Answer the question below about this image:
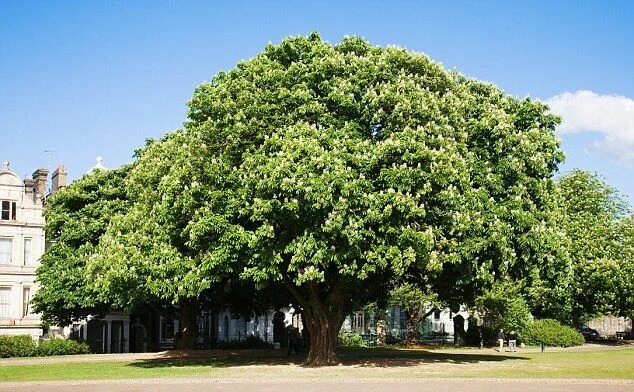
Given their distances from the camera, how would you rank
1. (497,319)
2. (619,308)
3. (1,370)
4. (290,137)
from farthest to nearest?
(619,308), (497,319), (1,370), (290,137)

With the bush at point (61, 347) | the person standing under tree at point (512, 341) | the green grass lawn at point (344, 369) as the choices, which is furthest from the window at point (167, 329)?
the person standing under tree at point (512, 341)

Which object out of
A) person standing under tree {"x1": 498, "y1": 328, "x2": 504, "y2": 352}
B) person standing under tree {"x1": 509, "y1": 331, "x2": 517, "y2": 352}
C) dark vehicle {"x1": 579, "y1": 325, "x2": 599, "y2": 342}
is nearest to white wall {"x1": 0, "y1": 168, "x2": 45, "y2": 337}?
person standing under tree {"x1": 498, "y1": 328, "x2": 504, "y2": 352}

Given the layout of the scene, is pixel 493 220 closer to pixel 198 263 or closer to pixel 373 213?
pixel 373 213

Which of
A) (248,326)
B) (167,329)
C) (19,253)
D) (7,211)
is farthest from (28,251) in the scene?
(248,326)

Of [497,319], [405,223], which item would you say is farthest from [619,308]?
[405,223]

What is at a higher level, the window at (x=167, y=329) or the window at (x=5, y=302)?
the window at (x=5, y=302)

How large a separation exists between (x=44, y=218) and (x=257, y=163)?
35.8 meters

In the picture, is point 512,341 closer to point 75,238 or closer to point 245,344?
point 245,344

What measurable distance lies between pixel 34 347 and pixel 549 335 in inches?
1638

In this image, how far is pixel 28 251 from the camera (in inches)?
2498

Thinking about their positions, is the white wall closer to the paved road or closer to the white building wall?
the white building wall

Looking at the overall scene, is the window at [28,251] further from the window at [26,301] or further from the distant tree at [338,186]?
the distant tree at [338,186]

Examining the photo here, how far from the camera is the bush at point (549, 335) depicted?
63.3m

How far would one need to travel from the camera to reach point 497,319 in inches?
2477
